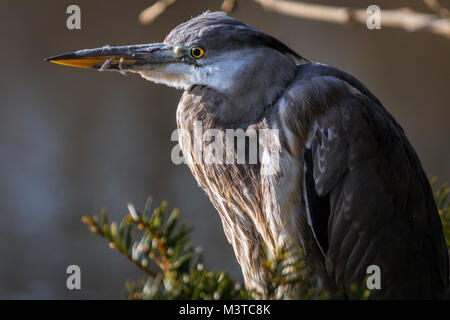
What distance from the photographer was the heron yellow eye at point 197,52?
2.08 m

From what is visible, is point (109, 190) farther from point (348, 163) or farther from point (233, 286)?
point (233, 286)

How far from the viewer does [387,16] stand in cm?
146

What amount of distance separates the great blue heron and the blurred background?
2475 millimetres

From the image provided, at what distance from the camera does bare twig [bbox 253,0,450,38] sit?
1.33 metres

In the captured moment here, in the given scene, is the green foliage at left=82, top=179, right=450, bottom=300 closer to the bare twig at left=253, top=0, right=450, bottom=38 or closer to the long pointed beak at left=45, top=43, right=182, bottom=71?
the bare twig at left=253, top=0, right=450, bottom=38

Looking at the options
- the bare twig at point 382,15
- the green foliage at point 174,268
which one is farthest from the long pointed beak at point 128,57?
the green foliage at point 174,268

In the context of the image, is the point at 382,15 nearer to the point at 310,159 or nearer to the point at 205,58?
the point at 310,159

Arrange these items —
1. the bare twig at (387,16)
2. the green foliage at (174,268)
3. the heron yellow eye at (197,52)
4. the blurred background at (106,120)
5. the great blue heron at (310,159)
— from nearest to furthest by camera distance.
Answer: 1. the green foliage at (174,268)
2. the bare twig at (387,16)
3. the great blue heron at (310,159)
4. the heron yellow eye at (197,52)
5. the blurred background at (106,120)

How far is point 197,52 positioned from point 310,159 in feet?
1.56

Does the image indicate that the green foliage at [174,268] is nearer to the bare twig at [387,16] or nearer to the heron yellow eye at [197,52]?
the bare twig at [387,16]

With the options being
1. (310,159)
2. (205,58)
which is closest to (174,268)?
(310,159)

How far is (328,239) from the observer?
201 cm

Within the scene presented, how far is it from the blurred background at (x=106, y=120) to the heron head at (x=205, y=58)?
8.13ft

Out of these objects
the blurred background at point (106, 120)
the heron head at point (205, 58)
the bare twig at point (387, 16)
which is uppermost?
the bare twig at point (387, 16)
